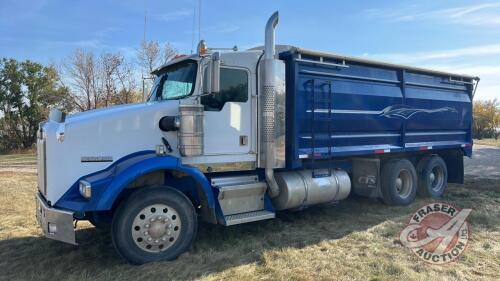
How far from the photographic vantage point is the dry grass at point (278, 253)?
4902 millimetres

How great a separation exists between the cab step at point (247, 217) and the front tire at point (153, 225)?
575 mm

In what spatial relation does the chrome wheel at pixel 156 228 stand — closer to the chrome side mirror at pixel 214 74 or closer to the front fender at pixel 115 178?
the front fender at pixel 115 178

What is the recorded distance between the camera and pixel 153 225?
5.29 meters

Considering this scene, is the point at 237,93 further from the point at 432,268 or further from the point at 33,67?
the point at 33,67

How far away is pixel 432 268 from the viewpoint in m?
5.02

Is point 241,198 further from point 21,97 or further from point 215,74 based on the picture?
point 21,97

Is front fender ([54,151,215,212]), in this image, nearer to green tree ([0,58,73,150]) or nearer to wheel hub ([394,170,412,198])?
wheel hub ([394,170,412,198])

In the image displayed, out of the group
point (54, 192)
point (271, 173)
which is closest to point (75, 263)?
point (54, 192)

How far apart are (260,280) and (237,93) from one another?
8.91 feet

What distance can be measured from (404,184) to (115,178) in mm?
6207

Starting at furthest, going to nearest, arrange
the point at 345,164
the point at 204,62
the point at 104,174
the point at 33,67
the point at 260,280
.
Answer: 1. the point at 33,67
2. the point at 345,164
3. the point at 204,62
4. the point at 104,174
5. the point at 260,280

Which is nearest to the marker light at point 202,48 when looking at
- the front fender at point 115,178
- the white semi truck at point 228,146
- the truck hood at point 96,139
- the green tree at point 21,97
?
the white semi truck at point 228,146

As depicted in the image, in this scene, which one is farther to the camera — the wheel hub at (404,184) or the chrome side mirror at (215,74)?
the wheel hub at (404,184)

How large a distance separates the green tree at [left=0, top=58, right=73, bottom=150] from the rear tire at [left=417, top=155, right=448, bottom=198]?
2958 centimetres
